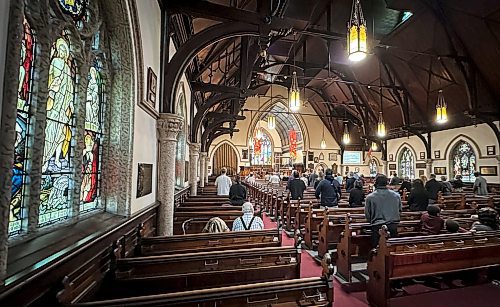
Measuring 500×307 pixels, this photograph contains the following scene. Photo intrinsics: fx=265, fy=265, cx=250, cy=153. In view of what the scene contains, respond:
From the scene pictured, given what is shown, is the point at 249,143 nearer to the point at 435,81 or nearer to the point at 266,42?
the point at 435,81

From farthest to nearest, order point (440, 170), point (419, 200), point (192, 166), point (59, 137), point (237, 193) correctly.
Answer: point (440, 170)
point (192, 166)
point (237, 193)
point (419, 200)
point (59, 137)

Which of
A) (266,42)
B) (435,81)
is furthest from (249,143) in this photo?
(266,42)

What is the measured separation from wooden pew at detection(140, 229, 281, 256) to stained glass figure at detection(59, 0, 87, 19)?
81.9 inches

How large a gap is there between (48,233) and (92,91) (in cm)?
122

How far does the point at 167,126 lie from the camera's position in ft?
11.7

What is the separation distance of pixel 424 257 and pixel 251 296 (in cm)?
219

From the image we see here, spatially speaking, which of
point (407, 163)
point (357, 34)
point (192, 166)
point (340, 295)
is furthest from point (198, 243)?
point (407, 163)

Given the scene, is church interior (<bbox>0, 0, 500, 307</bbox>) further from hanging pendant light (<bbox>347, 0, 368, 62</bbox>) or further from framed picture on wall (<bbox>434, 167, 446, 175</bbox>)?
framed picture on wall (<bbox>434, 167, 446, 175</bbox>)

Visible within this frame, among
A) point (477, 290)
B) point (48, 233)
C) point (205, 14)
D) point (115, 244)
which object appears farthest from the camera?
point (205, 14)

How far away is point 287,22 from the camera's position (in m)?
4.12

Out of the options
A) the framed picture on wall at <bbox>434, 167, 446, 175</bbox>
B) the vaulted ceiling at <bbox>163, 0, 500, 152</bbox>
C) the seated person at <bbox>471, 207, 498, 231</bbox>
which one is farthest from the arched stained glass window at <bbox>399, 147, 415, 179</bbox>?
the seated person at <bbox>471, 207, 498, 231</bbox>

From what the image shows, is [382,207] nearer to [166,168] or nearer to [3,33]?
[166,168]

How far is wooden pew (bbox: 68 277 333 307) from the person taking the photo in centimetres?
135

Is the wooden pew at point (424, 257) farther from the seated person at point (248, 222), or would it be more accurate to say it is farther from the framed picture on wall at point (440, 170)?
the framed picture on wall at point (440, 170)
